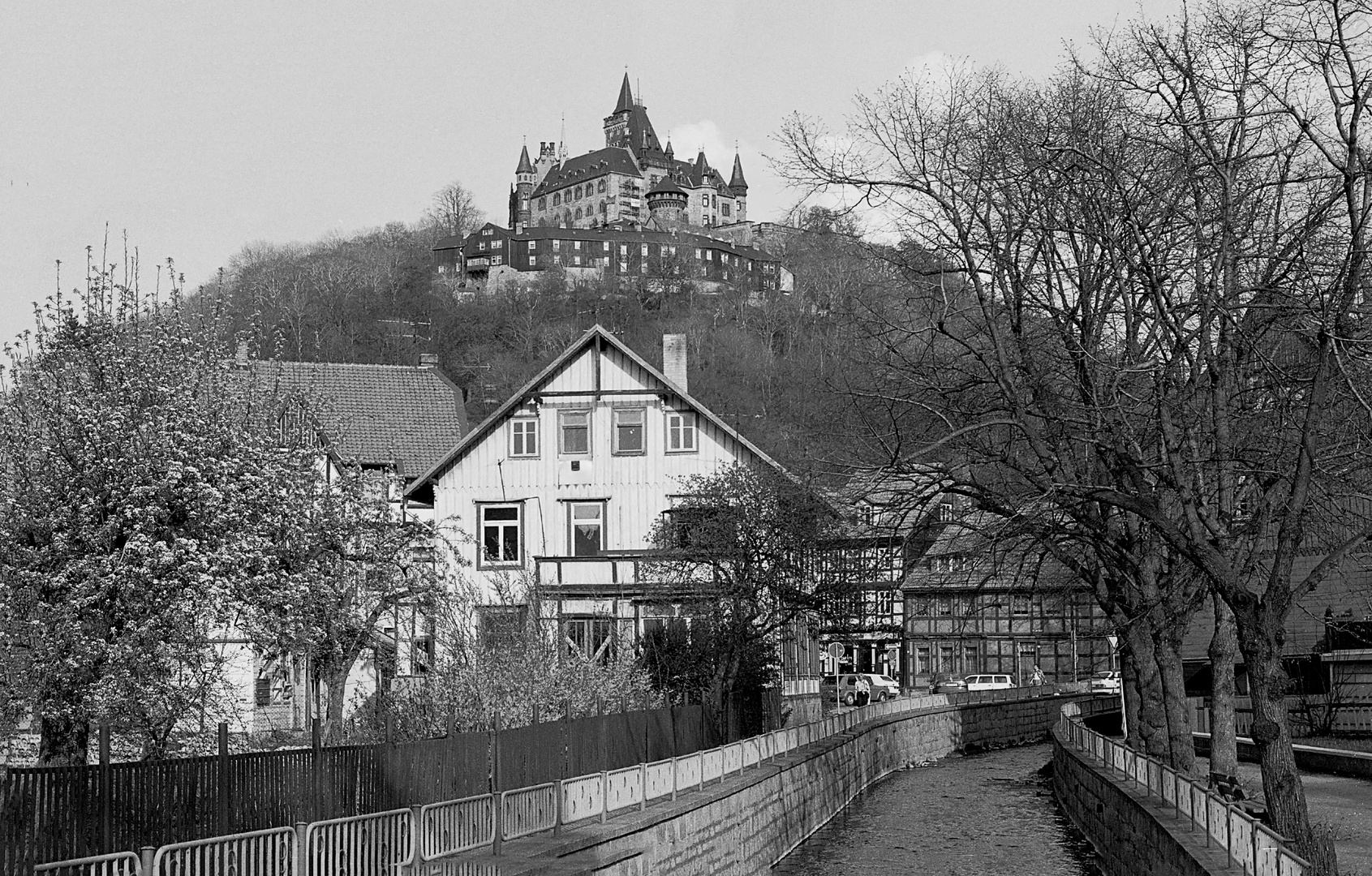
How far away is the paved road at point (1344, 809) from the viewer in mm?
19266

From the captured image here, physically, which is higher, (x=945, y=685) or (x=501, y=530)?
(x=501, y=530)

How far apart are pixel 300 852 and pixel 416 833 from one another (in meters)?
1.57

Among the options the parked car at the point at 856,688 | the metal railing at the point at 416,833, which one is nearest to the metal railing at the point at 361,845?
the metal railing at the point at 416,833

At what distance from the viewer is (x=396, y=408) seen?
4762 cm

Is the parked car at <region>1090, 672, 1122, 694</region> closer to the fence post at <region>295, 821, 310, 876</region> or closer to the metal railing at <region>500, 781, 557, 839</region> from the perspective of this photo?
the metal railing at <region>500, 781, 557, 839</region>

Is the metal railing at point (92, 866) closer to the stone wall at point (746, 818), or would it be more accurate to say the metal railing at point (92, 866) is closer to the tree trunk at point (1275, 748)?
the stone wall at point (746, 818)

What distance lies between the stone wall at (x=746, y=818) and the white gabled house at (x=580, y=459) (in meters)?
7.87

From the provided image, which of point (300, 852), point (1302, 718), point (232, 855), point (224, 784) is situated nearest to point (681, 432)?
point (1302, 718)

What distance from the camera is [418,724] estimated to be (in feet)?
73.3

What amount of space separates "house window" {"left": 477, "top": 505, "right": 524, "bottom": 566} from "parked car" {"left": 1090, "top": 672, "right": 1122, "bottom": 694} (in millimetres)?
33391

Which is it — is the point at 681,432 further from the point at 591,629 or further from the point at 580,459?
the point at 591,629

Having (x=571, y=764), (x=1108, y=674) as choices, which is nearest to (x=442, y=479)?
(x=571, y=764)

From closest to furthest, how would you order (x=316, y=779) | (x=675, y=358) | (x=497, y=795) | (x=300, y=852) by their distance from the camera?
(x=300, y=852) < (x=316, y=779) < (x=497, y=795) < (x=675, y=358)

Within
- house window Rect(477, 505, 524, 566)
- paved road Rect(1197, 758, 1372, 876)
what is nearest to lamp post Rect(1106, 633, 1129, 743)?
paved road Rect(1197, 758, 1372, 876)
